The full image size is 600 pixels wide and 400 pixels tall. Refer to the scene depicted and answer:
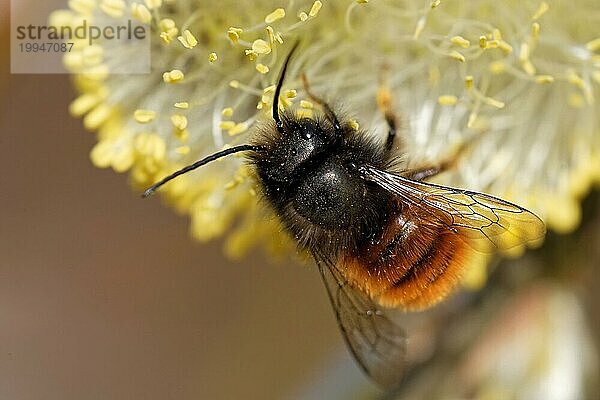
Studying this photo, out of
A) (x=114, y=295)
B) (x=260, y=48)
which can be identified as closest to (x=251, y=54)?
(x=260, y=48)

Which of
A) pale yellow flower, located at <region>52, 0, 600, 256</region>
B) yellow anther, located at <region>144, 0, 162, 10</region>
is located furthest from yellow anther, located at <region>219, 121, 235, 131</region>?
yellow anther, located at <region>144, 0, 162, 10</region>

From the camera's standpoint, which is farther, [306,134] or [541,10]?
[541,10]

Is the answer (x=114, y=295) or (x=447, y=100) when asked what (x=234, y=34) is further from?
(x=114, y=295)

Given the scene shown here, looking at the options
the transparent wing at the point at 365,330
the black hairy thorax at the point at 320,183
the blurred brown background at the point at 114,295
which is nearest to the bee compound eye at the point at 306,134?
the black hairy thorax at the point at 320,183

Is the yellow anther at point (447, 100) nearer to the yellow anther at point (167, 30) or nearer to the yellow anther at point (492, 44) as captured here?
the yellow anther at point (492, 44)

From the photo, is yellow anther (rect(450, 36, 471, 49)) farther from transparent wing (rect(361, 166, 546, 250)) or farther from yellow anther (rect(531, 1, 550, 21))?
transparent wing (rect(361, 166, 546, 250))
